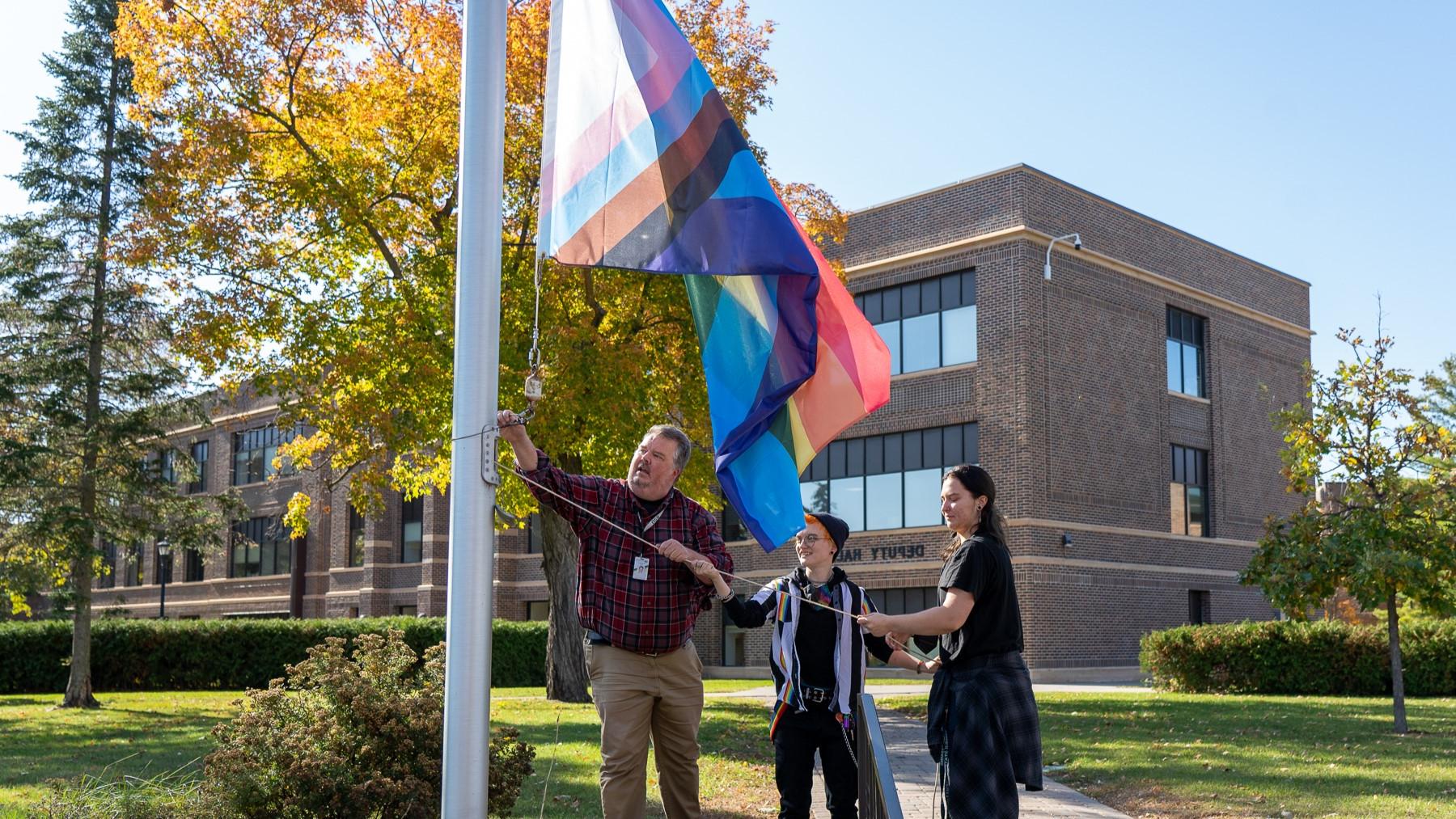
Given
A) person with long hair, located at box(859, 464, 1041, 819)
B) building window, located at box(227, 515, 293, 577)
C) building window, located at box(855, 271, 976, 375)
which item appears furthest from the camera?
building window, located at box(227, 515, 293, 577)

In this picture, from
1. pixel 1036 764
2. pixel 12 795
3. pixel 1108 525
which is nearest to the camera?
pixel 1036 764

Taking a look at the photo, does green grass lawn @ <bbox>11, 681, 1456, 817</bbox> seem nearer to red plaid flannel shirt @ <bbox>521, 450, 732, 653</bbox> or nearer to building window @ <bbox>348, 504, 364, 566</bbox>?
red plaid flannel shirt @ <bbox>521, 450, 732, 653</bbox>

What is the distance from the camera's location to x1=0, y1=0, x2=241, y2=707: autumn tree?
23.2m

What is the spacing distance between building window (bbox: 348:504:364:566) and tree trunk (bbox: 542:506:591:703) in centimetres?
2800

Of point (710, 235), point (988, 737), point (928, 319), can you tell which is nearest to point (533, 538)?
point (928, 319)

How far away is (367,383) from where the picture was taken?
60.8 feet

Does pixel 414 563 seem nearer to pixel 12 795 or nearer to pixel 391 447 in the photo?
pixel 391 447

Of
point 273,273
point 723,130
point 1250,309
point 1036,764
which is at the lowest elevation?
point 1036,764

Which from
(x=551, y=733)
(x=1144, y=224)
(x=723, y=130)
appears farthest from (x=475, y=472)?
(x=1144, y=224)

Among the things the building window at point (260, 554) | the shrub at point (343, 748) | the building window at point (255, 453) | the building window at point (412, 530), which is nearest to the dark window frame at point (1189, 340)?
the building window at point (412, 530)

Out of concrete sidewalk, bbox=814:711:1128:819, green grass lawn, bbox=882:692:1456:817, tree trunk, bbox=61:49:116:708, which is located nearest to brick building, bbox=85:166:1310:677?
green grass lawn, bbox=882:692:1456:817

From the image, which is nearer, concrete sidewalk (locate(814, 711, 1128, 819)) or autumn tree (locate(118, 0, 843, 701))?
concrete sidewalk (locate(814, 711, 1128, 819))

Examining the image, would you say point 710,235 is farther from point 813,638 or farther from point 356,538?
point 356,538

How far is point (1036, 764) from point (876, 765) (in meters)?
1.99
